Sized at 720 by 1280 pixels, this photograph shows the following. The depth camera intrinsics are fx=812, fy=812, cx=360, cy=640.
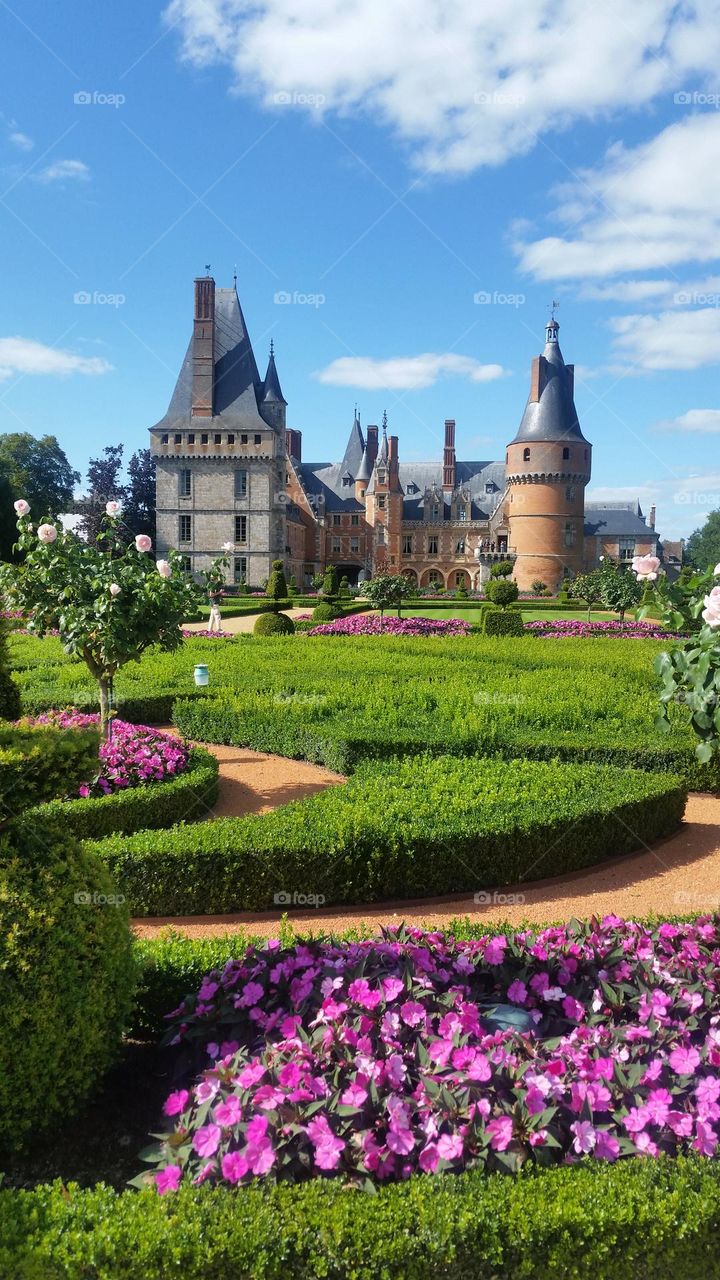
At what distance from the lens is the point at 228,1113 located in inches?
114

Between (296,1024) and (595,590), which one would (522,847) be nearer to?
(296,1024)

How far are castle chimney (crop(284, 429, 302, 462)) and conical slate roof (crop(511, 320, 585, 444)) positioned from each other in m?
20.0

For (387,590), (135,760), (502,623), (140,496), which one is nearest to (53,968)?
(135,760)

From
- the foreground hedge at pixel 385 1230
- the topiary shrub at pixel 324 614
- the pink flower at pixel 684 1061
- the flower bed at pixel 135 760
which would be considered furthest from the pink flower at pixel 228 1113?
the topiary shrub at pixel 324 614

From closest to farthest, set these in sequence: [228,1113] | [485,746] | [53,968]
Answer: [228,1113], [53,968], [485,746]

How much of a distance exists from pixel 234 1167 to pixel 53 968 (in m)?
0.96

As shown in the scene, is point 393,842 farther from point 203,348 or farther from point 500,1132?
point 203,348

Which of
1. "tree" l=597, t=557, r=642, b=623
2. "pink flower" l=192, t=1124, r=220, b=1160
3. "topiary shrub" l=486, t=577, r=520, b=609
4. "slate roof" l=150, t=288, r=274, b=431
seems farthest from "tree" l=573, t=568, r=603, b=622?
"pink flower" l=192, t=1124, r=220, b=1160

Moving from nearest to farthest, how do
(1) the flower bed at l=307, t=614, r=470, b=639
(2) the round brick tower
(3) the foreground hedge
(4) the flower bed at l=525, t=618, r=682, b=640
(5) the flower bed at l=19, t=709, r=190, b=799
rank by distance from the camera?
1. (3) the foreground hedge
2. (5) the flower bed at l=19, t=709, r=190, b=799
3. (1) the flower bed at l=307, t=614, r=470, b=639
4. (4) the flower bed at l=525, t=618, r=682, b=640
5. (2) the round brick tower

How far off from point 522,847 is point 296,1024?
131 inches

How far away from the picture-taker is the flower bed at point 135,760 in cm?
705

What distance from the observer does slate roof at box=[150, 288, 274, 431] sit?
48281 mm

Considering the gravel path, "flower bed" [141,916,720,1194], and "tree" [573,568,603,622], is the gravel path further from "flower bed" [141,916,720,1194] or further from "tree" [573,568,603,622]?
"tree" [573,568,603,622]

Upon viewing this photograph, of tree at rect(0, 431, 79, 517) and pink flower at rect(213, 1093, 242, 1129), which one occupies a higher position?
tree at rect(0, 431, 79, 517)
